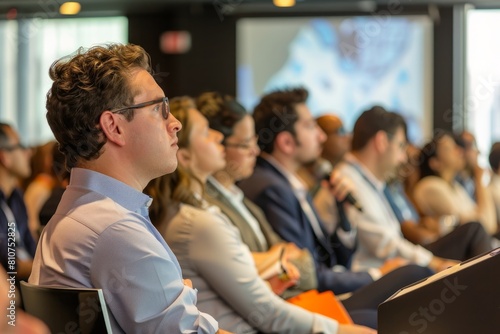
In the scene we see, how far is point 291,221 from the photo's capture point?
139 inches

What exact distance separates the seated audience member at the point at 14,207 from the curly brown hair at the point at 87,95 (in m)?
1.21

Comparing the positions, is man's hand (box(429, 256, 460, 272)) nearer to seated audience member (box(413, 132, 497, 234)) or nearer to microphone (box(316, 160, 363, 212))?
microphone (box(316, 160, 363, 212))

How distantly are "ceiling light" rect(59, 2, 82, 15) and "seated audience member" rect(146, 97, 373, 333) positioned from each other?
7190mm

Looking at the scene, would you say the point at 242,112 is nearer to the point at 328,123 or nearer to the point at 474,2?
the point at 328,123

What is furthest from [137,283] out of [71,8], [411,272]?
[71,8]

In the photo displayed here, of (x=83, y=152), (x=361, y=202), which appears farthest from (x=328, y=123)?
(x=83, y=152)

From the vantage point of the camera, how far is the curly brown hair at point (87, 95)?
1761 mm

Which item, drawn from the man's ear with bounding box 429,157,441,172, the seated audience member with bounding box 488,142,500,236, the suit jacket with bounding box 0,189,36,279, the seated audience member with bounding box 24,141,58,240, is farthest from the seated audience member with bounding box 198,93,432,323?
the seated audience member with bounding box 488,142,500,236

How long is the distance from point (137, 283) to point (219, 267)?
2.38 feet

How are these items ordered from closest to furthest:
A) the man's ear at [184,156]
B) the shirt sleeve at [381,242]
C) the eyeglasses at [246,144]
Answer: the man's ear at [184,156] → the eyeglasses at [246,144] → the shirt sleeve at [381,242]

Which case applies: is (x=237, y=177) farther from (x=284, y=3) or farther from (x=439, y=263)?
(x=284, y=3)

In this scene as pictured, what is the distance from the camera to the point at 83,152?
1788 millimetres

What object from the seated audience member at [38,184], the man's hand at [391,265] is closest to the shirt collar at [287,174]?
the man's hand at [391,265]

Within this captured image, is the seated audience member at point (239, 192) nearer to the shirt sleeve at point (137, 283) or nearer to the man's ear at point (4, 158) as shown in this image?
the shirt sleeve at point (137, 283)
